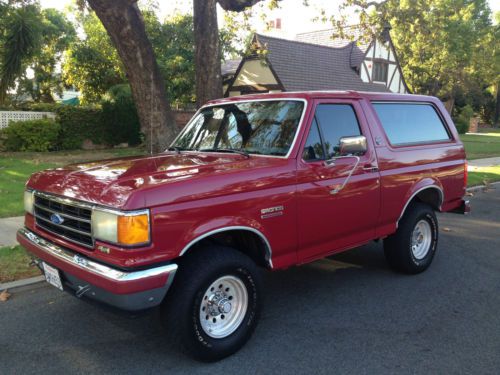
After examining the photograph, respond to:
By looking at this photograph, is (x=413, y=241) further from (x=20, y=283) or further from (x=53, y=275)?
(x=20, y=283)

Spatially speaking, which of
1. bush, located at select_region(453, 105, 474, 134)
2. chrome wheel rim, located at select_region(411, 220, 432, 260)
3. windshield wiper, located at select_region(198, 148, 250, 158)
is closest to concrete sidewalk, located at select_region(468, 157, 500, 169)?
chrome wheel rim, located at select_region(411, 220, 432, 260)

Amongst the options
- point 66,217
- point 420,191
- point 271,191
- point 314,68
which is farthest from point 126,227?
point 314,68

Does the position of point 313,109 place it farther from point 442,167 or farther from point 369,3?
point 369,3

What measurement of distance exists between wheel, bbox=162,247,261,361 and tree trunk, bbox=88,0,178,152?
4686 millimetres

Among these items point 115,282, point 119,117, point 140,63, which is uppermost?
point 140,63

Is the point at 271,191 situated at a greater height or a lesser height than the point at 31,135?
lesser

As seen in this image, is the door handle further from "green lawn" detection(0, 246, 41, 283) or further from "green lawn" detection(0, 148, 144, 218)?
"green lawn" detection(0, 148, 144, 218)

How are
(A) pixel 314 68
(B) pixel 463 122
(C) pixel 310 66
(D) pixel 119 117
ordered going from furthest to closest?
(B) pixel 463 122, (A) pixel 314 68, (C) pixel 310 66, (D) pixel 119 117

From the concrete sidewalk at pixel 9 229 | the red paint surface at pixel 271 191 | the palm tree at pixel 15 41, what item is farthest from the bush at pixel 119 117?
the red paint surface at pixel 271 191

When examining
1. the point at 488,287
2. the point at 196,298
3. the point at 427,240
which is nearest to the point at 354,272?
the point at 427,240

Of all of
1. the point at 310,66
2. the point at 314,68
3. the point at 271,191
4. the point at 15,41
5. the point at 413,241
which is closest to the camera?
the point at 271,191

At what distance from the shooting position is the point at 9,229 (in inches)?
258

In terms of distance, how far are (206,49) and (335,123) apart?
4942mm

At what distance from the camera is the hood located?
3143 mm
